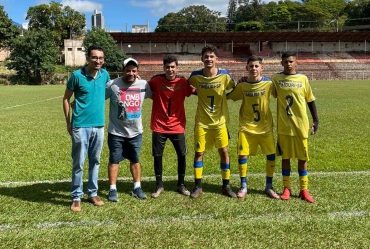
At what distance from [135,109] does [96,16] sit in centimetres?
12388

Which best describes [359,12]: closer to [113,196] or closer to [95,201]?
[113,196]

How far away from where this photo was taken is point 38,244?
3.25 metres

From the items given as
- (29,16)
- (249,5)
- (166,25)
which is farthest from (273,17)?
(29,16)

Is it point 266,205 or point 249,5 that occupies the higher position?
point 249,5

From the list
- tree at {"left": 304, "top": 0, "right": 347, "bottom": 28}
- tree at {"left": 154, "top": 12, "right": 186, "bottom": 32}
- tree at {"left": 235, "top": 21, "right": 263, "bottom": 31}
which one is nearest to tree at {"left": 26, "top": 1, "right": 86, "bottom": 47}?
tree at {"left": 154, "top": 12, "right": 186, "bottom": 32}

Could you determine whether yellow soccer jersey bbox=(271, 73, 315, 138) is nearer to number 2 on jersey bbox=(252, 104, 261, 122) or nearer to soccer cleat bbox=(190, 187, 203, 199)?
number 2 on jersey bbox=(252, 104, 261, 122)

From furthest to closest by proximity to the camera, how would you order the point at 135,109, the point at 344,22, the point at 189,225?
the point at 344,22 < the point at 135,109 < the point at 189,225

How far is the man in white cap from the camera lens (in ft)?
14.8

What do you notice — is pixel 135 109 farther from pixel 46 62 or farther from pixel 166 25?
pixel 166 25

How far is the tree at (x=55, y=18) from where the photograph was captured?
68375mm

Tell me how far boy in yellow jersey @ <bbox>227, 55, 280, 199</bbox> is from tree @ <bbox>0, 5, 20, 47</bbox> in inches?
2417

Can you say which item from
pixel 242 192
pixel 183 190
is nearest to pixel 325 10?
pixel 242 192

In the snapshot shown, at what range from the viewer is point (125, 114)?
178 inches

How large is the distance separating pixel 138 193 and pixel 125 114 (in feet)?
3.56
